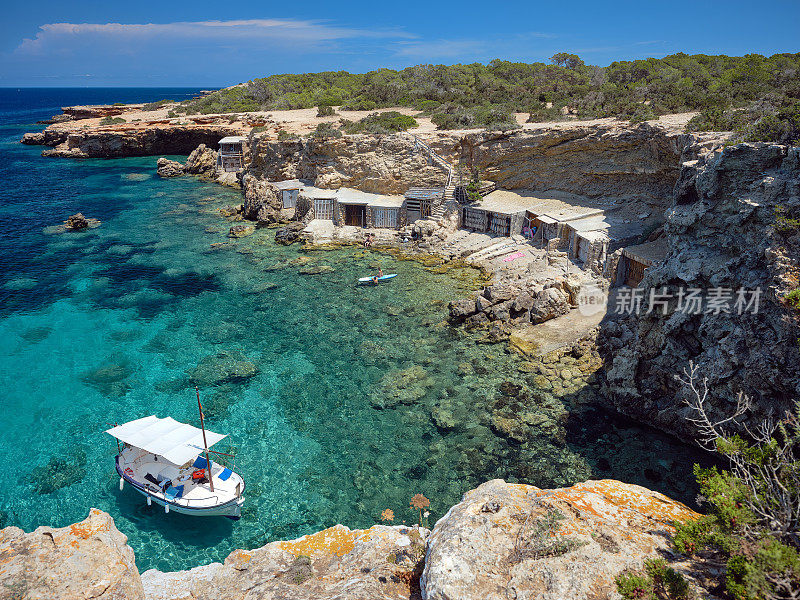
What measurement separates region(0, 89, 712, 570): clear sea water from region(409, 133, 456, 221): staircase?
6203 millimetres

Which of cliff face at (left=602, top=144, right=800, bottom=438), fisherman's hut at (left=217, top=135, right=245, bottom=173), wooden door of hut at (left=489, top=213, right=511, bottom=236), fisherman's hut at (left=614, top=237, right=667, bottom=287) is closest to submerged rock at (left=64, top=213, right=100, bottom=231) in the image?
fisherman's hut at (left=217, top=135, right=245, bottom=173)

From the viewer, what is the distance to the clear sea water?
15.8 m

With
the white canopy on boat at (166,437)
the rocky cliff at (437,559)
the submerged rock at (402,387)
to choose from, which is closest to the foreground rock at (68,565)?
the rocky cliff at (437,559)

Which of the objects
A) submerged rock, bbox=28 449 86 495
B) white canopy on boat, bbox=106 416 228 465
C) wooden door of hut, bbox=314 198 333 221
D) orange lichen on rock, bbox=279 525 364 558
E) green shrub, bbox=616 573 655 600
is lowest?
submerged rock, bbox=28 449 86 495

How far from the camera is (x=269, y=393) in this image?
2100 cm

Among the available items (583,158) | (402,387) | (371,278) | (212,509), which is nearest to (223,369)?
(212,509)

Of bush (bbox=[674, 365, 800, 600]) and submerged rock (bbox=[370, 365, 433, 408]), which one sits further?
submerged rock (bbox=[370, 365, 433, 408])

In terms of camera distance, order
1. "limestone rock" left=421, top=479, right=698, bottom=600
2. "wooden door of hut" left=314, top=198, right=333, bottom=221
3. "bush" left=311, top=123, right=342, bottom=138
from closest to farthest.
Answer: "limestone rock" left=421, top=479, right=698, bottom=600
"wooden door of hut" left=314, top=198, right=333, bottom=221
"bush" left=311, top=123, right=342, bottom=138

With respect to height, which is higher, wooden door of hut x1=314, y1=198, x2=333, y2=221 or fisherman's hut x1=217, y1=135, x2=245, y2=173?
fisherman's hut x1=217, y1=135, x2=245, y2=173

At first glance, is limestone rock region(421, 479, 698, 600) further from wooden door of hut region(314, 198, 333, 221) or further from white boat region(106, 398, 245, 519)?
wooden door of hut region(314, 198, 333, 221)

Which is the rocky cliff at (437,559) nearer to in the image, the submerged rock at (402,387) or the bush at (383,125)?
the submerged rock at (402,387)

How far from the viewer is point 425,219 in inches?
1492

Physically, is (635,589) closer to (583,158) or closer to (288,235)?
(583,158)

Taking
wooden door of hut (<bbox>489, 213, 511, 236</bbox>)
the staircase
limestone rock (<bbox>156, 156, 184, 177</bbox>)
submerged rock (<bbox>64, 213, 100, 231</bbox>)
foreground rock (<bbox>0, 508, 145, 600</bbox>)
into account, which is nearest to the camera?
foreground rock (<bbox>0, 508, 145, 600</bbox>)
